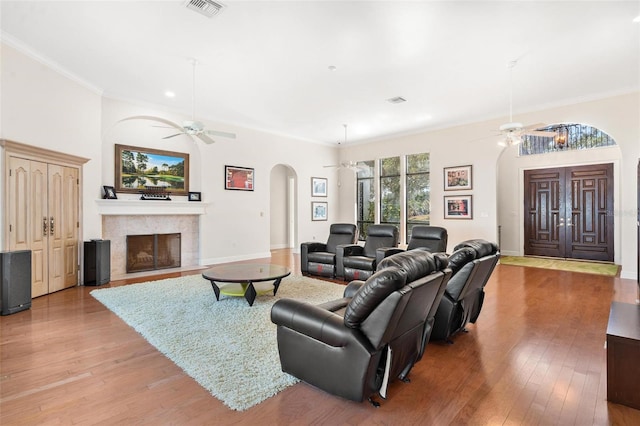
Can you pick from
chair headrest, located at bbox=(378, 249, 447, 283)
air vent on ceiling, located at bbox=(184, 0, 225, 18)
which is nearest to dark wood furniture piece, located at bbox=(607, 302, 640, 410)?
chair headrest, located at bbox=(378, 249, 447, 283)

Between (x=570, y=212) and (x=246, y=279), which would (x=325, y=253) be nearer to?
(x=246, y=279)

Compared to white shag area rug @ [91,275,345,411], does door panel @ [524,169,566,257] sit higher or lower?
higher

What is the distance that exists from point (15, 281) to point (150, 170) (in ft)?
11.0

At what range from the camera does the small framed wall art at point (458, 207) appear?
26.5 feet

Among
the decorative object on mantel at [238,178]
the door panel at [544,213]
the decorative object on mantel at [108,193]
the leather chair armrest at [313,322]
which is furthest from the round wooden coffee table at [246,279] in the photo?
the door panel at [544,213]

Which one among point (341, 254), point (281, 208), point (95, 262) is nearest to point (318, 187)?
point (281, 208)

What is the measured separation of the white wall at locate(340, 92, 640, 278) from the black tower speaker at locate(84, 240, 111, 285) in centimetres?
700

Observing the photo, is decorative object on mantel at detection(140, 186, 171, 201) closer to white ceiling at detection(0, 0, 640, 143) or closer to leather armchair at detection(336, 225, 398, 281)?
white ceiling at detection(0, 0, 640, 143)

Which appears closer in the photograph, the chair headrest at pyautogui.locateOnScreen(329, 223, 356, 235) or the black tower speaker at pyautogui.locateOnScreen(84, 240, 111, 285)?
the black tower speaker at pyautogui.locateOnScreen(84, 240, 111, 285)

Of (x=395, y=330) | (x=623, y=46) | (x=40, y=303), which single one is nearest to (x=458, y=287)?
(x=395, y=330)

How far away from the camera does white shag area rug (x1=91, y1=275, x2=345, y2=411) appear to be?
8.05 ft

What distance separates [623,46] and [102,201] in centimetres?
844

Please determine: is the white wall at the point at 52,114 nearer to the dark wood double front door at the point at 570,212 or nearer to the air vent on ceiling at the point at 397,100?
the air vent on ceiling at the point at 397,100

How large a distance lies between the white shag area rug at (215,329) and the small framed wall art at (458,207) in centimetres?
427
